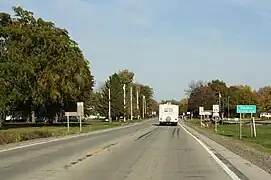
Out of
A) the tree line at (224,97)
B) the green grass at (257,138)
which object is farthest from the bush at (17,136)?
the tree line at (224,97)

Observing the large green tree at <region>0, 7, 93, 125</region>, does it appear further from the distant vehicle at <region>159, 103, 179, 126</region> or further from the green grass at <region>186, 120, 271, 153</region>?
the green grass at <region>186, 120, 271, 153</region>

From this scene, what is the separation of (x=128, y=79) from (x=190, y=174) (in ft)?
540

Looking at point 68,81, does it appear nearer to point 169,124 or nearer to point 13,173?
point 169,124

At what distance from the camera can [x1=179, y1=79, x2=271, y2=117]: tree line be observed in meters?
135

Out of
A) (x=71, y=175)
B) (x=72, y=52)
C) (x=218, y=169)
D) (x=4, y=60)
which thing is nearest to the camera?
(x=71, y=175)

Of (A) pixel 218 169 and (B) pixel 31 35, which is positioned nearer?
(A) pixel 218 169

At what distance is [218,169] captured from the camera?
51.9ft

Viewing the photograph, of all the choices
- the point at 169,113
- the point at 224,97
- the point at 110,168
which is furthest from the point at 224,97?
the point at 110,168

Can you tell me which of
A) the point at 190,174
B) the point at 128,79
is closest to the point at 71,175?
the point at 190,174

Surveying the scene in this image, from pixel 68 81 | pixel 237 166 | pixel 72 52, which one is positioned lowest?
pixel 237 166

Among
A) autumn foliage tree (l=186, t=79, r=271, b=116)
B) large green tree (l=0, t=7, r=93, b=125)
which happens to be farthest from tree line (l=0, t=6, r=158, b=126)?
autumn foliage tree (l=186, t=79, r=271, b=116)

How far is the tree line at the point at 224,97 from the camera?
5310 inches

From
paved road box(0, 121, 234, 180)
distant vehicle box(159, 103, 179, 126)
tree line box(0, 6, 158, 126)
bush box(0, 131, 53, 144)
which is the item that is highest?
tree line box(0, 6, 158, 126)

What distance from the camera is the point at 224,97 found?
16250 cm
